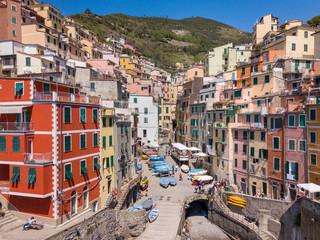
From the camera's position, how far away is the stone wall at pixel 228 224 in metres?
33.3

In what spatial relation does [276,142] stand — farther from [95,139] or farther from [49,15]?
[49,15]

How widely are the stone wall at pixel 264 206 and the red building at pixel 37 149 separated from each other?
898 inches

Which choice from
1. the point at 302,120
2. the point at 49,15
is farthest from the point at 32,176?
the point at 49,15

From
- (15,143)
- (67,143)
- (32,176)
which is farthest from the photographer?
(67,143)

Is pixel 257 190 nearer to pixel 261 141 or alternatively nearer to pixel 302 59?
pixel 261 141

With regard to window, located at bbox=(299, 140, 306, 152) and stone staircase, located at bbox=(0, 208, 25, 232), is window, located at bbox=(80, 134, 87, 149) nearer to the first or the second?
stone staircase, located at bbox=(0, 208, 25, 232)

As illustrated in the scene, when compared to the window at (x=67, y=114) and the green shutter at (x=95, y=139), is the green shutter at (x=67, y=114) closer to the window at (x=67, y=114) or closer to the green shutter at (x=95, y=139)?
the window at (x=67, y=114)

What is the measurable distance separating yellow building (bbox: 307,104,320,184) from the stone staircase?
103 ft

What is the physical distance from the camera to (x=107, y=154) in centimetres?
3322

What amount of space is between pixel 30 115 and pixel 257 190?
31.5 m

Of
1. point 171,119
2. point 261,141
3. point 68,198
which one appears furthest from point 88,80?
point 171,119

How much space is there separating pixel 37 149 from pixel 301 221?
27980mm

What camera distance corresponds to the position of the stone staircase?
74.9 feet

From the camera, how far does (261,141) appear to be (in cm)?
3797
